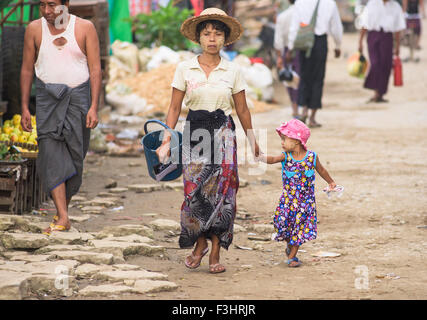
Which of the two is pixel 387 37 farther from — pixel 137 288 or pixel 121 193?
pixel 137 288

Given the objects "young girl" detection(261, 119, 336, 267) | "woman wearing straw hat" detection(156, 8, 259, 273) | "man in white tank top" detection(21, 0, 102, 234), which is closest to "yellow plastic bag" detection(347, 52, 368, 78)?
"man in white tank top" detection(21, 0, 102, 234)

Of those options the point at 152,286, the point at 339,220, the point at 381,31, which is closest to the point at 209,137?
the point at 152,286

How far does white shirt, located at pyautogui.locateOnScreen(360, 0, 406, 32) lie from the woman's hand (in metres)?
9.75

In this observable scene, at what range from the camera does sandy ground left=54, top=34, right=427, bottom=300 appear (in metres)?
4.72

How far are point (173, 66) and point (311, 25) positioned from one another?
13.8 feet

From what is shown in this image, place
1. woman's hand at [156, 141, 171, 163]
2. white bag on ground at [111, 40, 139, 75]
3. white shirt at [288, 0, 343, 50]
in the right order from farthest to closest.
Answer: white bag on ground at [111, 40, 139, 75] < white shirt at [288, 0, 343, 50] < woman's hand at [156, 141, 171, 163]

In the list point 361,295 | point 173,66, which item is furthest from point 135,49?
point 361,295

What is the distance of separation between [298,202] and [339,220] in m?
1.61

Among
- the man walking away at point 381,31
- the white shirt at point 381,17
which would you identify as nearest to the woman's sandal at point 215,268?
the man walking away at point 381,31

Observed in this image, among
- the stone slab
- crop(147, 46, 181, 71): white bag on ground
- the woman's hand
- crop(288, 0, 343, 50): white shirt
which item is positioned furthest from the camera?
crop(147, 46, 181, 71): white bag on ground

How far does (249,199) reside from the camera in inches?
302

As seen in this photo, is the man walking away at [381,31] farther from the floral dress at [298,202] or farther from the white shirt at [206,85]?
the white shirt at [206,85]

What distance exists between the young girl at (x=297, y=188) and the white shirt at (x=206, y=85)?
46cm

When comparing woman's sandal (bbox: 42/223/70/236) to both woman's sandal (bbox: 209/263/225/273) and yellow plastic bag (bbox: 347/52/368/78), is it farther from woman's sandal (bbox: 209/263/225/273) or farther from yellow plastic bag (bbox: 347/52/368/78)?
yellow plastic bag (bbox: 347/52/368/78)
